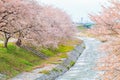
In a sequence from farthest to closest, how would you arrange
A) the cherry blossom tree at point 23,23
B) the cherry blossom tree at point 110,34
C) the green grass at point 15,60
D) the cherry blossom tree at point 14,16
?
1. the green grass at point 15,60
2. the cherry blossom tree at point 23,23
3. the cherry blossom tree at point 14,16
4. the cherry blossom tree at point 110,34

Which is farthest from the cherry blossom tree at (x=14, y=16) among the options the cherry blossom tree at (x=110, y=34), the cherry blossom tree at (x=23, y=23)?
the cherry blossom tree at (x=110, y=34)

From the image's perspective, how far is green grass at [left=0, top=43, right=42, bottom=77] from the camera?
3959cm

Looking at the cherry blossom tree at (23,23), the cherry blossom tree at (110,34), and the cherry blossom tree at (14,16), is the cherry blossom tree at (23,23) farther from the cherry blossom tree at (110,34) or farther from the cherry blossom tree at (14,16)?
the cherry blossom tree at (110,34)

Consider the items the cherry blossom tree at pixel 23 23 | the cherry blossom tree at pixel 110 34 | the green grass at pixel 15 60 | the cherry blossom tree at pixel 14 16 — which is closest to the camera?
the cherry blossom tree at pixel 110 34

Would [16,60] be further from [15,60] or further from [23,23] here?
[23,23]

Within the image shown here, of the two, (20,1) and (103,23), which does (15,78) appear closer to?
(20,1)

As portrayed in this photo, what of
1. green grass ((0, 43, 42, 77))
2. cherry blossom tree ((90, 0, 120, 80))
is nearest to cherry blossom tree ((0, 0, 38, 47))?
green grass ((0, 43, 42, 77))

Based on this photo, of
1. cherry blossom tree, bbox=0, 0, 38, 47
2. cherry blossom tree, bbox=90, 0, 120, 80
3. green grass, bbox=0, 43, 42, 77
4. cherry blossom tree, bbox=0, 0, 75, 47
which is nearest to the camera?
cherry blossom tree, bbox=90, 0, 120, 80

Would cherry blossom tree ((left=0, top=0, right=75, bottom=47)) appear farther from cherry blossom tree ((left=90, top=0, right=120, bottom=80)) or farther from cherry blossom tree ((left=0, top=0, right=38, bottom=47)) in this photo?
cherry blossom tree ((left=90, top=0, right=120, bottom=80))

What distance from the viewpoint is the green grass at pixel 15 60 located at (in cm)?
3959

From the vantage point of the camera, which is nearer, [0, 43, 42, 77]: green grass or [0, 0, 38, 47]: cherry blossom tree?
[0, 0, 38, 47]: cherry blossom tree

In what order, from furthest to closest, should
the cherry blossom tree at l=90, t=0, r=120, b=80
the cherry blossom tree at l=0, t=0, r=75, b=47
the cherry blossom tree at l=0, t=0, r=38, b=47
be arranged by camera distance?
the cherry blossom tree at l=0, t=0, r=75, b=47 < the cherry blossom tree at l=0, t=0, r=38, b=47 < the cherry blossom tree at l=90, t=0, r=120, b=80

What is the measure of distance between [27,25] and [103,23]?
2562 cm

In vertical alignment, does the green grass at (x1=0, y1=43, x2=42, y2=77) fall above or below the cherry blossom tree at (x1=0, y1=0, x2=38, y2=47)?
below
